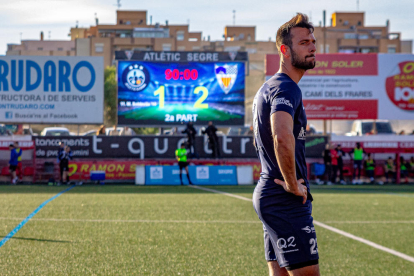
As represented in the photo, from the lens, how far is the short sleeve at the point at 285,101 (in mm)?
3541

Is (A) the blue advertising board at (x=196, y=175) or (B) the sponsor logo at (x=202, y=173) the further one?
(B) the sponsor logo at (x=202, y=173)

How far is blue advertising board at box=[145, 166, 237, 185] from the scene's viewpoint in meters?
23.7

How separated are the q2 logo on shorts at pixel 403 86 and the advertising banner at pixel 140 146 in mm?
5733

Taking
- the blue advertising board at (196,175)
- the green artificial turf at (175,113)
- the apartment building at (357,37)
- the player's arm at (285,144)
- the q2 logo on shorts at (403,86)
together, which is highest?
the apartment building at (357,37)

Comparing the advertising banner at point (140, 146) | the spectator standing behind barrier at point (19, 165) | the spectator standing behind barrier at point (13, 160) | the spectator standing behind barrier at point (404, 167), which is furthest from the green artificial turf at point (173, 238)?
the spectator standing behind barrier at point (404, 167)

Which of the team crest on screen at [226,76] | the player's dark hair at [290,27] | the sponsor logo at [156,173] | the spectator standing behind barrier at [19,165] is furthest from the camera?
the team crest on screen at [226,76]

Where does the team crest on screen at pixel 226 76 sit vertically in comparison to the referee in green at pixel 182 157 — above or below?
above

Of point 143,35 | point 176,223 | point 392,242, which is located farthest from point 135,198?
point 143,35

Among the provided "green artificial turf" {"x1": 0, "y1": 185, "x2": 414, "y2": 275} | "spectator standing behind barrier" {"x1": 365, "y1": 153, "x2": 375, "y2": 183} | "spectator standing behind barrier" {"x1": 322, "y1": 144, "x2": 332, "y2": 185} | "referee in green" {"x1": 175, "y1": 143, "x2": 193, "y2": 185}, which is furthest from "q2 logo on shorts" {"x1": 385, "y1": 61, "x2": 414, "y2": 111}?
"green artificial turf" {"x1": 0, "y1": 185, "x2": 414, "y2": 275}

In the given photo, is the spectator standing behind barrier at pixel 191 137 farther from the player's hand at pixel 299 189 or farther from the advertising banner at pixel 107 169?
the player's hand at pixel 299 189

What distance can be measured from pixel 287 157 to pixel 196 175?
20.7 meters

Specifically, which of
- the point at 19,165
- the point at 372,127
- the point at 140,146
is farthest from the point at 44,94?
the point at 372,127

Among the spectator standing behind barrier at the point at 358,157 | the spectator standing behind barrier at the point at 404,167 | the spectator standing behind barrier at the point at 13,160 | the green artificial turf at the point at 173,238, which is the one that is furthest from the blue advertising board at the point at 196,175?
the green artificial turf at the point at 173,238

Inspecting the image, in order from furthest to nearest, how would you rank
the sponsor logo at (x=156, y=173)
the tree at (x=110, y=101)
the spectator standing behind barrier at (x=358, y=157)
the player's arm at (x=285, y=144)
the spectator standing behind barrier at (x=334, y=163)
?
the tree at (x=110, y=101)
the spectator standing behind barrier at (x=358, y=157)
the spectator standing behind barrier at (x=334, y=163)
the sponsor logo at (x=156, y=173)
the player's arm at (x=285, y=144)
